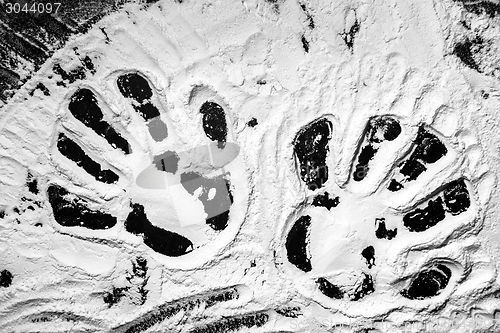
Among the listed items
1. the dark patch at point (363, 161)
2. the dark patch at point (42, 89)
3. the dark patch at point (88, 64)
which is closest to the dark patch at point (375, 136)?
the dark patch at point (363, 161)

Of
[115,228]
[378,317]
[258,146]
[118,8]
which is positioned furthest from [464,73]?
[115,228]

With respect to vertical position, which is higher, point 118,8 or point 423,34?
point 118,8

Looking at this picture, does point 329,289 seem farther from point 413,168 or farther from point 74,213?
point 74,213

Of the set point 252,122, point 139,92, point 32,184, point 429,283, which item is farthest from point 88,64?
point 429,283

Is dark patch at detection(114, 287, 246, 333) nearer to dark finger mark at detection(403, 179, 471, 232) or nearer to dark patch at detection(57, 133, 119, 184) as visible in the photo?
dark patch at detection(57, 133, 119, 184)

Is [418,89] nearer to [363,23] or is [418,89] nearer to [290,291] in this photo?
[363,23]

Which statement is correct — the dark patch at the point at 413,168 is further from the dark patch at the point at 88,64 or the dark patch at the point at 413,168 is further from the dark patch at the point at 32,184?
the dark patch at the point at 32,184
